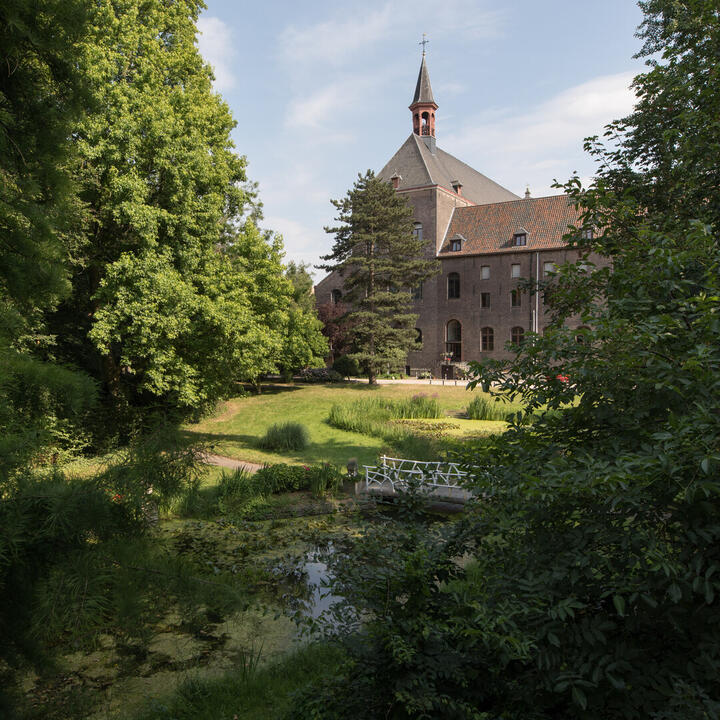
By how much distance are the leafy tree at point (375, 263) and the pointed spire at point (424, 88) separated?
15566mm

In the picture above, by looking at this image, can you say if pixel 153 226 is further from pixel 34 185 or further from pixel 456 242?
pixel 456 242

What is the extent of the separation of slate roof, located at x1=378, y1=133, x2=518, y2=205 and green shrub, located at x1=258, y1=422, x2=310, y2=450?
26727 mm

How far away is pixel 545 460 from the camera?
312cm

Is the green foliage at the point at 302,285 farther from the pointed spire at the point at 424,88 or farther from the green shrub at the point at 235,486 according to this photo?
the green shrub at the point at 235,486

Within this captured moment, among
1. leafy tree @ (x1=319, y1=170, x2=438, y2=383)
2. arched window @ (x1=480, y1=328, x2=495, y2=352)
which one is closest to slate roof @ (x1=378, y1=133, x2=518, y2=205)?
leafy tree @ (x1=319, y1=170, x2=438, y2=383)

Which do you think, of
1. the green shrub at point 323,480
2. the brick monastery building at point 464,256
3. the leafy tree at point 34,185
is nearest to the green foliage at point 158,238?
the green shrub at point 323,480

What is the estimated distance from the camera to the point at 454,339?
39375mm

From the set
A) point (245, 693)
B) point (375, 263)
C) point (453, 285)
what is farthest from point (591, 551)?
point (453, 285)

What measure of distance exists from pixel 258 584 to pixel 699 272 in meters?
6.64

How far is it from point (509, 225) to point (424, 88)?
45.1 ft

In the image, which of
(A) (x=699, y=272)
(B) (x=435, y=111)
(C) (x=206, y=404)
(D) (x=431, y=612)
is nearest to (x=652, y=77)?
(A) (x=699, y=272)

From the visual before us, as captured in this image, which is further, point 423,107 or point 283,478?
point 423,107

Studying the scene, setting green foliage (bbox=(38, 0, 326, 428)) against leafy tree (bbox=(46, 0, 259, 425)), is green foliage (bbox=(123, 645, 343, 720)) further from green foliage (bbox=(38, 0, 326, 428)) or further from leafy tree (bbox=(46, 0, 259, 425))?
leafy tree (bbox=(46, 0, 259, 425))

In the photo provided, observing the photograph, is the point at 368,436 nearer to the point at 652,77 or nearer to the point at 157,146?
the point at 157,146
